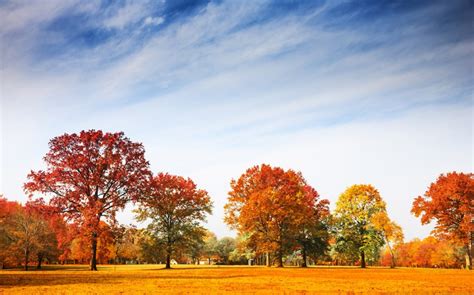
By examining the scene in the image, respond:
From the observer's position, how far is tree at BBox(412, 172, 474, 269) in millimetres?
53969

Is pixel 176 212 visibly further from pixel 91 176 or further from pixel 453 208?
pixel 453 208

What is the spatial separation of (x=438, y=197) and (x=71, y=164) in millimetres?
51090

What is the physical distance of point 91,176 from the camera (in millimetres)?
41250

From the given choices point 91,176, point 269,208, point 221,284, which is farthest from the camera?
point 269,208

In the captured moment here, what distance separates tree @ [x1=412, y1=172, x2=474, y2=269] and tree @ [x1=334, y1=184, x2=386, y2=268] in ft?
31.3

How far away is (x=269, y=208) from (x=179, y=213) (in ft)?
43.8

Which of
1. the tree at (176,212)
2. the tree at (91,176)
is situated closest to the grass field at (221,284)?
the tree at (91,176)

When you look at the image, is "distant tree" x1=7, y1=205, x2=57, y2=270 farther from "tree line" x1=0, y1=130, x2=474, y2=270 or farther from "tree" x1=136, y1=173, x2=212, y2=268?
"tree" x1=136, y1=173, x2=212, y2=268

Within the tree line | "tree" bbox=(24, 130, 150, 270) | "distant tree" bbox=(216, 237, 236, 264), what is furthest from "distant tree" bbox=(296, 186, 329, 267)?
"distant tree" bbox=(216, 237, 236, 264)

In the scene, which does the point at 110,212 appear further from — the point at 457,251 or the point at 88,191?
the point at 457,251

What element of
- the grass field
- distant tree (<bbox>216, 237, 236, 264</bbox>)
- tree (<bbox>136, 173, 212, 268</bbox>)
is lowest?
distant tree (<bbox>216, 237, 236, 264</bbox>)

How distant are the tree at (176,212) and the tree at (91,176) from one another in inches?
431

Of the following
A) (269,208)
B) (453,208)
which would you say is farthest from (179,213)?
(453,208)

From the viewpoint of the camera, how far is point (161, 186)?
54938 millimetres
